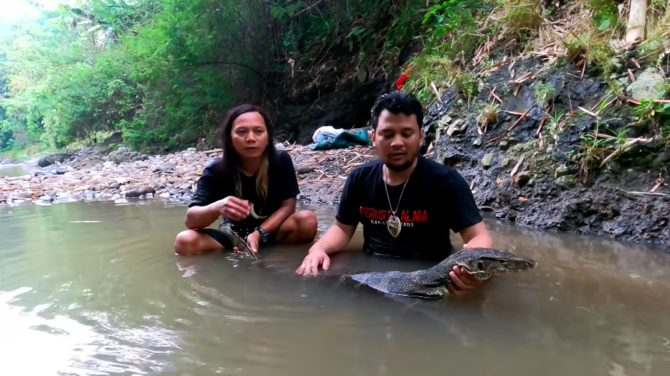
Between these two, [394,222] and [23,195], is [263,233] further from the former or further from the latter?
[23,195]

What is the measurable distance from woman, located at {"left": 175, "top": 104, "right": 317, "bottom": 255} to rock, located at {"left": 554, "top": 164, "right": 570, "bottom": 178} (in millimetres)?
2110

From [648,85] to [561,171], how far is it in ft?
2.99

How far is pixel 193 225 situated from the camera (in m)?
3.30

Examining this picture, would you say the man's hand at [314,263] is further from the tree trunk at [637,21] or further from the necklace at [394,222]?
the tree trunk at [637,21]

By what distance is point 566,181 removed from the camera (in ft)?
12.5

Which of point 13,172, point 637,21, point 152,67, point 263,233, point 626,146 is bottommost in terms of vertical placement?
point 13,172

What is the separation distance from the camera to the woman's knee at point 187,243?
3.26m

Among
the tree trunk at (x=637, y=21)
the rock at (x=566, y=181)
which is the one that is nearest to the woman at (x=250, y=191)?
the rock at (x=566, y=181)

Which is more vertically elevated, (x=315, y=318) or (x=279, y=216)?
(x=279, y=216)

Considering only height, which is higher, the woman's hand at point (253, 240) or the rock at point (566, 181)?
the rock at point (566, 181)

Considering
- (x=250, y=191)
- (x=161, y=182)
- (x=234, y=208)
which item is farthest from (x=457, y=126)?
(x=161, y=182)

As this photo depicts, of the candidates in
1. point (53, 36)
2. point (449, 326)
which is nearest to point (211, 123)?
point (449, 326)

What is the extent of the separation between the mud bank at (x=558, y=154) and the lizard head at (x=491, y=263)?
1603 mm

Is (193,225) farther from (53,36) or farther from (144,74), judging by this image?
(53,36)
